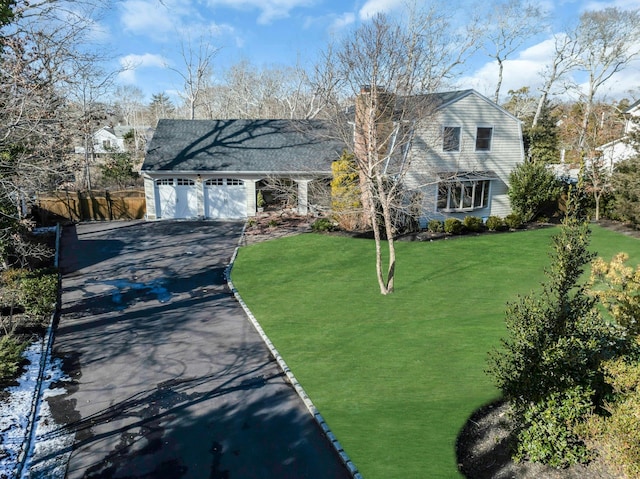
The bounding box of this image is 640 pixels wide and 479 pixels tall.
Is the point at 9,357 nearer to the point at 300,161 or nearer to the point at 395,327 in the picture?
the point at 395,327

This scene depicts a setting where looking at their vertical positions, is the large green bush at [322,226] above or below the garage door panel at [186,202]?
below

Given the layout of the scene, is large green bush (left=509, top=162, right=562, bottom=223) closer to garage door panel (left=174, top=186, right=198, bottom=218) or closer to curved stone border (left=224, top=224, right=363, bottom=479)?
curved stone border (left=224, top=224, right=363, bottom=479)

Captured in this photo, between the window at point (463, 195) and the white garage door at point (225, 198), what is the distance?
1133cm

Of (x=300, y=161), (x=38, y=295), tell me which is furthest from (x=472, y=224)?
(x=38, y=295)

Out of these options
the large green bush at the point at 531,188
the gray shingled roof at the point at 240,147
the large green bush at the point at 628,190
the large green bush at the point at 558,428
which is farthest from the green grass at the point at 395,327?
the gray shingled roof at the point at 240,147

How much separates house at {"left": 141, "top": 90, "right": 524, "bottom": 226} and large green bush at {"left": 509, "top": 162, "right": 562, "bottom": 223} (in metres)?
0.83

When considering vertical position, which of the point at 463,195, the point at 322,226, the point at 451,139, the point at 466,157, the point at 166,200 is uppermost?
the point at 451,139

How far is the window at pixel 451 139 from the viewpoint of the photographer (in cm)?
2253

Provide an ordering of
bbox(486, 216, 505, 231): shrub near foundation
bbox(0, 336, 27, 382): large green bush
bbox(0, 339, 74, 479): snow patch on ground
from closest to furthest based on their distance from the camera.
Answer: bbox(0, 339, 74, 479): snow patch on ground, bbox(0, 336, 27, 382): large green bush, bbox(486, 216, 505, 231): shrub near foundation

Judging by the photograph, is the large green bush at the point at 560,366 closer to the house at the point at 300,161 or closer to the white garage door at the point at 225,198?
the house at the point at 300,161

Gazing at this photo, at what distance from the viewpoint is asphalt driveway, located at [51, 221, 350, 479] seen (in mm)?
6711

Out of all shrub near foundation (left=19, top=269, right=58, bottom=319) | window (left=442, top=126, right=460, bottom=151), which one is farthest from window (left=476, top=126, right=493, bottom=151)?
shrub near foundation (left=19, top=269, right=58, bottom=319)

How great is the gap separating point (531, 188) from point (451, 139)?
5.17 metres

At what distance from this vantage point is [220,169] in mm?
24875
